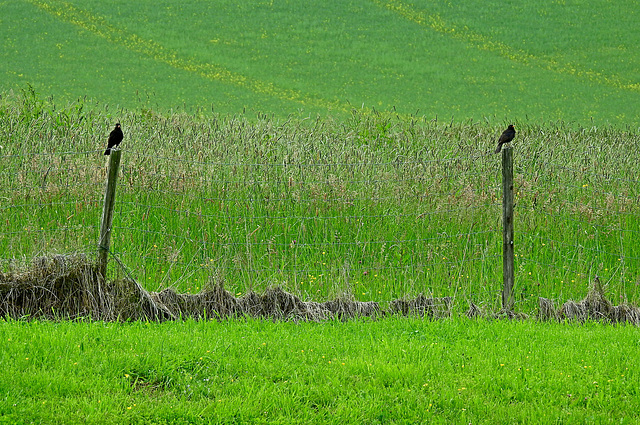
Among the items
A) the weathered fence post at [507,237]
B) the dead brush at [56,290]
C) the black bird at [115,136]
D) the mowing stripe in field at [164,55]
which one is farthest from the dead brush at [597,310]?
the mowing stripe in field at [164,55]

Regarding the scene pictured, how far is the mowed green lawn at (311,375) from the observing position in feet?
15.4

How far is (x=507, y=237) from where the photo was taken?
23.9ft

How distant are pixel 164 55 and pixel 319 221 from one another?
3066cm

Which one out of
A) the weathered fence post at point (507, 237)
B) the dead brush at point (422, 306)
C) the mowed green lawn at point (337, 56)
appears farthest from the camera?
the mowed green lawn at point (337, 56)

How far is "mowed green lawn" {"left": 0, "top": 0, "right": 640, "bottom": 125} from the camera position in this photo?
31.6 m

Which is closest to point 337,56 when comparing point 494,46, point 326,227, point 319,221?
point 494,46

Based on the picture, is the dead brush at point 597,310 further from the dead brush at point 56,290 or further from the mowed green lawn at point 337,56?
the mowed green lawn at point 337,56

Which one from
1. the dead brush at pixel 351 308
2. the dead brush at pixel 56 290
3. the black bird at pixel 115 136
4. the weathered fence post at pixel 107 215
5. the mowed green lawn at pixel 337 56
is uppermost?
the mowed green lawn at pixel 337 56

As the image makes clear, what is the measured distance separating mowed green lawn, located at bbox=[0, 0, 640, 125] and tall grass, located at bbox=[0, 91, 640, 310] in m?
19.6

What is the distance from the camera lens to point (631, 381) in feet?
17.2

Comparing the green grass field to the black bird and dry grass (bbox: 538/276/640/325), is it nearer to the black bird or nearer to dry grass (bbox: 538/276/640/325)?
dry grass (bbox: 538/276/640/325)

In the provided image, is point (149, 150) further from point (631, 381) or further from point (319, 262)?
point (631, 381)

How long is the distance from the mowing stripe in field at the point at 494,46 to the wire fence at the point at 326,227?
2787cm

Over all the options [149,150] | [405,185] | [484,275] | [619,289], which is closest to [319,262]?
[484,275]
